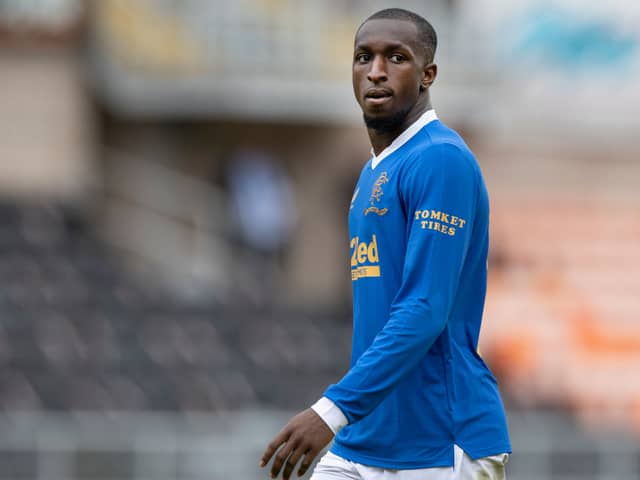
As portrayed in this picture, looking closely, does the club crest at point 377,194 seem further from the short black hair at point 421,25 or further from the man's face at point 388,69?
the short black hair at point 421,25

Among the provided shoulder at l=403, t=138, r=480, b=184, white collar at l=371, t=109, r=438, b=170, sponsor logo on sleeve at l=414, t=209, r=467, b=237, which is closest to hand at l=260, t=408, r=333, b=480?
sponsor logo on sleeve at l=414, t=209, r=467, b=237

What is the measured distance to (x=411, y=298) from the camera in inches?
132

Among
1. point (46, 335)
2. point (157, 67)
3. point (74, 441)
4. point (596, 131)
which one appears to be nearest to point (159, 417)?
point (74, 441)

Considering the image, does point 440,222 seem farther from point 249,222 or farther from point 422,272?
point 249,222

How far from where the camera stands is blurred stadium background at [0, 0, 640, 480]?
11273 millimetres

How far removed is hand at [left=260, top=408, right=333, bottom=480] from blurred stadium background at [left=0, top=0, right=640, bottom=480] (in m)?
6.84

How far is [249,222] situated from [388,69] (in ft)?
40.8

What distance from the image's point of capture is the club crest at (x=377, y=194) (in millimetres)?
3569

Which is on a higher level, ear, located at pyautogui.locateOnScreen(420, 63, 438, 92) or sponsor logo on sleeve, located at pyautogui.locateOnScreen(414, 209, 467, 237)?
ear, located at pyautogui.locateOnScreen(420, 63, 438, 92)

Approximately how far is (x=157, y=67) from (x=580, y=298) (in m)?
6.04

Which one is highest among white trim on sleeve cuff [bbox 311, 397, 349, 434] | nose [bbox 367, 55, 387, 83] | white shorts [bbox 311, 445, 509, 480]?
nose [bbox 367, 55, 387, 83]

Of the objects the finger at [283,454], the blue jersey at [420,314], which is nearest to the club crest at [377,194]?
the blue jersey at [420,314]

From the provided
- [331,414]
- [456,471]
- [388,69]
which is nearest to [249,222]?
[388,69]

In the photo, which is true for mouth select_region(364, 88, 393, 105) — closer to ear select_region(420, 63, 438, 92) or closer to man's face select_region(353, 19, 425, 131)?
man's face select_region(353, 19, 425, 131)
